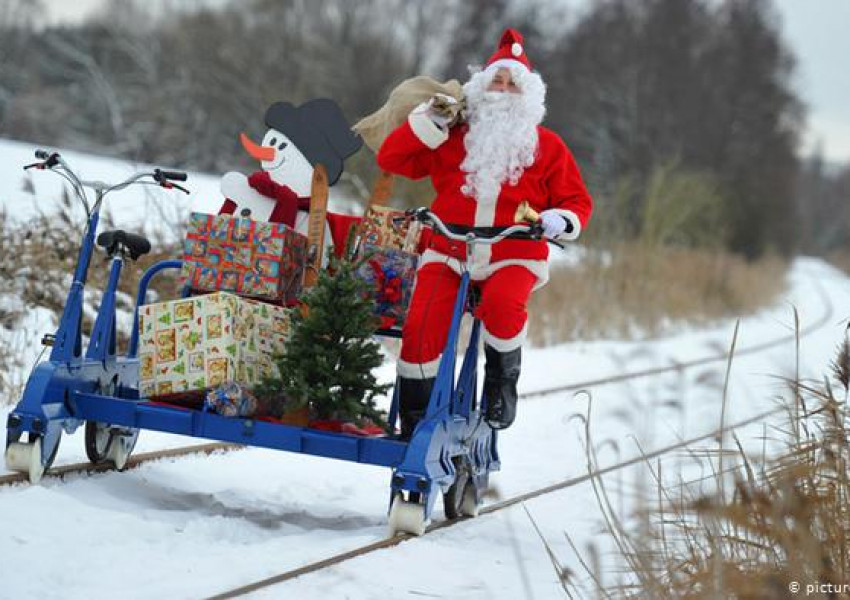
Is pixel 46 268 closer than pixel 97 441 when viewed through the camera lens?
No

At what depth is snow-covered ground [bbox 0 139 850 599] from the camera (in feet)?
12.7

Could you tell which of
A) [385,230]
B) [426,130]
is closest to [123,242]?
[385,230]

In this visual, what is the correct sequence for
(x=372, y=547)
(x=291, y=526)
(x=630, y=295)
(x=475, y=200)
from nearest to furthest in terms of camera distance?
1. (x=372, y=547)
2. (x=291, y=526)
3. (x=475, y=200)
4. (x=630, y=295)

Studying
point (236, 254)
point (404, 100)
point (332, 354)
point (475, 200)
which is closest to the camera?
point (332, 354)

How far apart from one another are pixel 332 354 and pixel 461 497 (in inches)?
42.0

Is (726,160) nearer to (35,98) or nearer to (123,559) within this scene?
(35,98)

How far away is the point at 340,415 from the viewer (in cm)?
530

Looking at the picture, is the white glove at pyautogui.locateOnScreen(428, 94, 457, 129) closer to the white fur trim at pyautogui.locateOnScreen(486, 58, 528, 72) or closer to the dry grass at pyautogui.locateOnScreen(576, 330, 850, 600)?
the white fur trim at pyautogui.locateOnScreen(486, 58, 528, 72)

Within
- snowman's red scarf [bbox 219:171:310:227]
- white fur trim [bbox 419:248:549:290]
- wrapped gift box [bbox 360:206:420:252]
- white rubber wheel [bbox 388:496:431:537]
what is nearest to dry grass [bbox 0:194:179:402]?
snowman's red scarf [bbox 219:171:310:227]

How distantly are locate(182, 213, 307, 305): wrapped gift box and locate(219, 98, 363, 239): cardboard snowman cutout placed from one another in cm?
49

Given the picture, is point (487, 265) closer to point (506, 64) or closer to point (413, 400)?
point (413, 400)

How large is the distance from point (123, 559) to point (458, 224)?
88.6 inches

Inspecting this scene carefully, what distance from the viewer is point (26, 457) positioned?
16.5 feet

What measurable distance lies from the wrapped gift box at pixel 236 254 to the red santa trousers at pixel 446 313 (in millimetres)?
672
